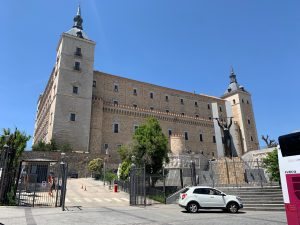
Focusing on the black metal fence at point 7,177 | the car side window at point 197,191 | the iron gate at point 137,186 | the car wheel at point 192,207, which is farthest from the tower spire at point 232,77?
the black metal fence at point 7,177

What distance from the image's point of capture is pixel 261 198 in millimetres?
13586

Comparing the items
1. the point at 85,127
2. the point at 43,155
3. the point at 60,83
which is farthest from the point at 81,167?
the point at 60,83

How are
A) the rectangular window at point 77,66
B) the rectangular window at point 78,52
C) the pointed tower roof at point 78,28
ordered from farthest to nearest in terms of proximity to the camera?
the pointed tower roof at point 78,28 < the rectangular window at point 78,52 < the rectangular window at point 77,66

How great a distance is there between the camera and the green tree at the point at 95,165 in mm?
30302

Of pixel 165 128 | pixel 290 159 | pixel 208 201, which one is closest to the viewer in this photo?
pixel 290 159

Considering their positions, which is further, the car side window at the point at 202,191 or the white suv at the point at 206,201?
A: the car side window at the point at 202,191

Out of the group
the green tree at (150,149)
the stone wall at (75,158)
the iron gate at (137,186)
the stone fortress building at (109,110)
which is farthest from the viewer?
the stone fortress building at (109,110)

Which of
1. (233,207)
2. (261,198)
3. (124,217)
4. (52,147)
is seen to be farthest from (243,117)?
(124,217)

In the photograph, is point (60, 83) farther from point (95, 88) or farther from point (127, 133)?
point (127, 133)

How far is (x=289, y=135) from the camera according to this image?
17.0 ft

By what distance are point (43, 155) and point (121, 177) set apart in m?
12.1

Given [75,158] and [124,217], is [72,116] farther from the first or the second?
[124,217]

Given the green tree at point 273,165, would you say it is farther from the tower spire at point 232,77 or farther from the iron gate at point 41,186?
the tower spire at point 232,77

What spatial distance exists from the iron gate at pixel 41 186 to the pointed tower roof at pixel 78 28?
2388 centimetres
